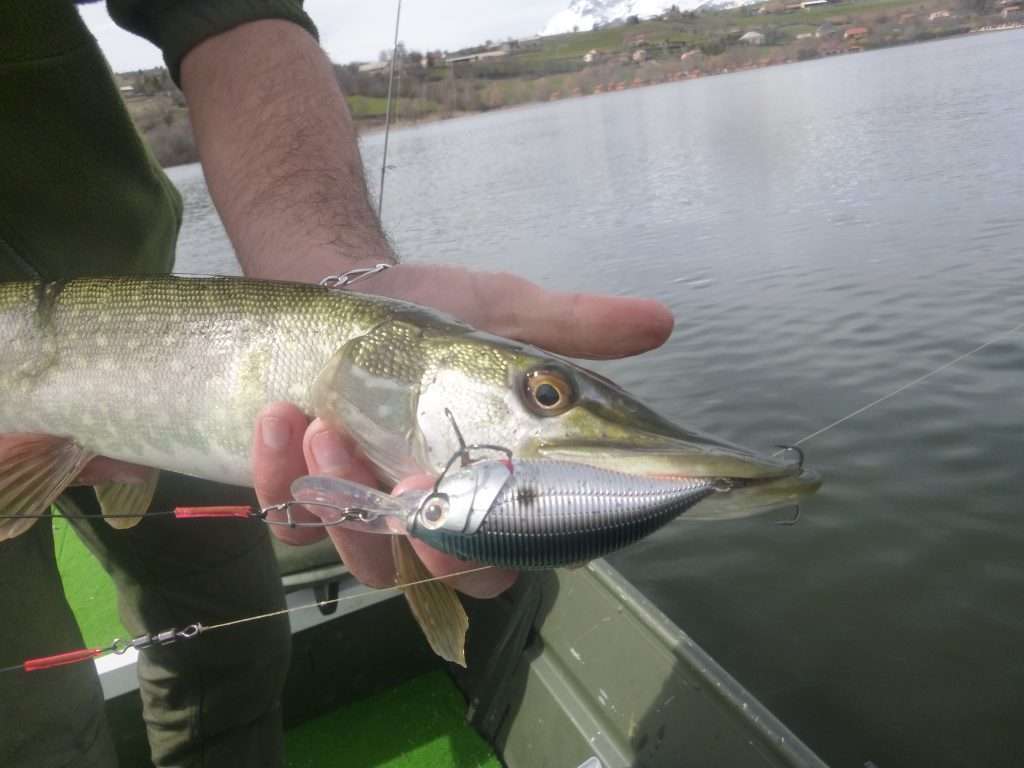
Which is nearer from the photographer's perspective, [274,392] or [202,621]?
[274,392]

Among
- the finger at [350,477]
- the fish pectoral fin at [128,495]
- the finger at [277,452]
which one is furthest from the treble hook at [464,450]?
the fish pectoral fin at [128,495]

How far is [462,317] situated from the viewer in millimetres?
1819

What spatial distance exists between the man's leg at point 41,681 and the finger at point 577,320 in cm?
129

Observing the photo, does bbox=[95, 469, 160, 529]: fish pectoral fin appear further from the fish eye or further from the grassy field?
the grassy field

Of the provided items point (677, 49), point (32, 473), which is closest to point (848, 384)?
point (32, 473)

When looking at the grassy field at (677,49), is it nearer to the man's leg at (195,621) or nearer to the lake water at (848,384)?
the lake water at (848,384)

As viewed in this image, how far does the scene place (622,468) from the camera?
1.23m

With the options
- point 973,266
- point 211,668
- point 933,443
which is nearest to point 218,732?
point 211,668

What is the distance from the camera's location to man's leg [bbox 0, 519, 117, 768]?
5.47 feet

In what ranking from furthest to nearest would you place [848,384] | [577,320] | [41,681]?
[848,384] → [41,681] → [577,320]

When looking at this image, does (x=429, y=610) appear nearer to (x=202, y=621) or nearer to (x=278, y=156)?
(x=202, y=621)

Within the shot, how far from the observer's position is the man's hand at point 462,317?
146 cm

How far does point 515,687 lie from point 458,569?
4.73ft

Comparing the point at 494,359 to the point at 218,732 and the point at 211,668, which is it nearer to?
the point at 211,668
